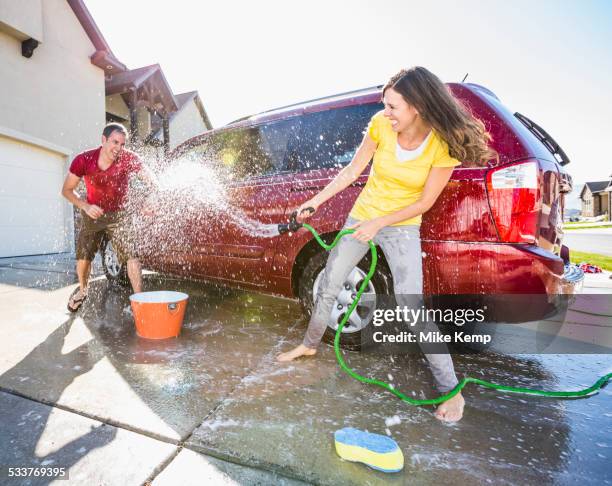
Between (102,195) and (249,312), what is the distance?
5.95 feet

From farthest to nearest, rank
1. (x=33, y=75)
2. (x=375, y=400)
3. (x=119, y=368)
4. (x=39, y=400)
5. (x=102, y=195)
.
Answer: (x=33, y=75), (x=102, y=195), (x=119, y=368), (x=375, y=400), (x=39, y=400)

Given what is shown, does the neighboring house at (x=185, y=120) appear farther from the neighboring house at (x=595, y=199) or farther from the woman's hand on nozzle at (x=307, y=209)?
the neighboring house at (x=595, y=199)

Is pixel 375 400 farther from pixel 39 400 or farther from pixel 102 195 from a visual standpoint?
pixel 102 195

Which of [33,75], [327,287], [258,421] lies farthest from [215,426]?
[33,75]

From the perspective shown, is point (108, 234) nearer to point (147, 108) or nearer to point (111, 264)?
point (111, 264)

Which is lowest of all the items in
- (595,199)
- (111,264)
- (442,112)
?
(111,264)

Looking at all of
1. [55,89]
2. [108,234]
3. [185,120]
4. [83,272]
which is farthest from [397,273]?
[185,120]

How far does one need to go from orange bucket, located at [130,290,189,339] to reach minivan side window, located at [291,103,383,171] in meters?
1.48

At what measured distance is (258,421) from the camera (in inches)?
68.6

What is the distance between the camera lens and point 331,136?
282 centimetres

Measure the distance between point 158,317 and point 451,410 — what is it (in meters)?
2.11

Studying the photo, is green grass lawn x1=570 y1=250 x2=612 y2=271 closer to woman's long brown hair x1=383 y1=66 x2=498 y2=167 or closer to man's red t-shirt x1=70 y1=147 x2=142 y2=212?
woman's long brown hair x1=383 y1=66 x2=498 y2=167

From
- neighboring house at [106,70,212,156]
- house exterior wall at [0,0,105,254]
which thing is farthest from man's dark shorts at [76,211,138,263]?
neighboring house at [106,70,212,156]

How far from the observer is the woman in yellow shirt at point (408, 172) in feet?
5.98
